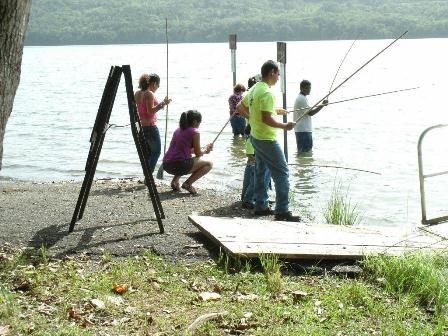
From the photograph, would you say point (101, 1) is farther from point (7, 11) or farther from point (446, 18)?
point (7, 11)

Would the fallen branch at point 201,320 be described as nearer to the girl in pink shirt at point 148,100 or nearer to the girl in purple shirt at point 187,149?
the girl in purple shirt at point 187,149

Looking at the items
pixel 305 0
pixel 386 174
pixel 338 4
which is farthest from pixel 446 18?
pixel 386 174

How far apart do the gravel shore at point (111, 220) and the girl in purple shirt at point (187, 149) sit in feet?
1.45

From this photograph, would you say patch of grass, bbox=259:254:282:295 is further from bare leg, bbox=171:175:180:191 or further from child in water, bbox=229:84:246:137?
child in water, bbox=229:84:246:137

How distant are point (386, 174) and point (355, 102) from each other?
934 inches

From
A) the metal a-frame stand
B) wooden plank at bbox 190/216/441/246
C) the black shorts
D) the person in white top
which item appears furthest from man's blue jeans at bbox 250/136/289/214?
the person in white top

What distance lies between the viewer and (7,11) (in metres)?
6.07

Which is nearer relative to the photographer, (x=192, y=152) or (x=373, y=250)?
(x=373, y=250)

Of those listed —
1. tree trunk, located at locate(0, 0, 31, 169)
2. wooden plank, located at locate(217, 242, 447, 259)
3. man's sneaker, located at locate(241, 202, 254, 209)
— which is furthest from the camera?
man's sneaker, located at locate(241, 202, 254, 209)

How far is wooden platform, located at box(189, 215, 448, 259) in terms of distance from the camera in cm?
707

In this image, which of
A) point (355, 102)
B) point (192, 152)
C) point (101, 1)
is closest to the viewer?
point (192, 152)

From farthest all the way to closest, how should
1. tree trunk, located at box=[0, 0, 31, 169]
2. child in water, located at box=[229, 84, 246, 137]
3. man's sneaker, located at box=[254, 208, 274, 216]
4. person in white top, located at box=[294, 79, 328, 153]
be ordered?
child in water, located at box=[229, 84, 246, 137] < person in white top, located at box=[294, 79, 328, 153] < man's sneaker, located at box=[254, 208, 274, 216] < tree trunk, located at box=[0, 0, 31, 169]

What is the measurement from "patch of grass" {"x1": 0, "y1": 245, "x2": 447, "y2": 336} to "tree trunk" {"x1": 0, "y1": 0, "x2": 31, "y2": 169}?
134 centimetres

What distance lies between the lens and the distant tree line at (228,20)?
4417 inches
